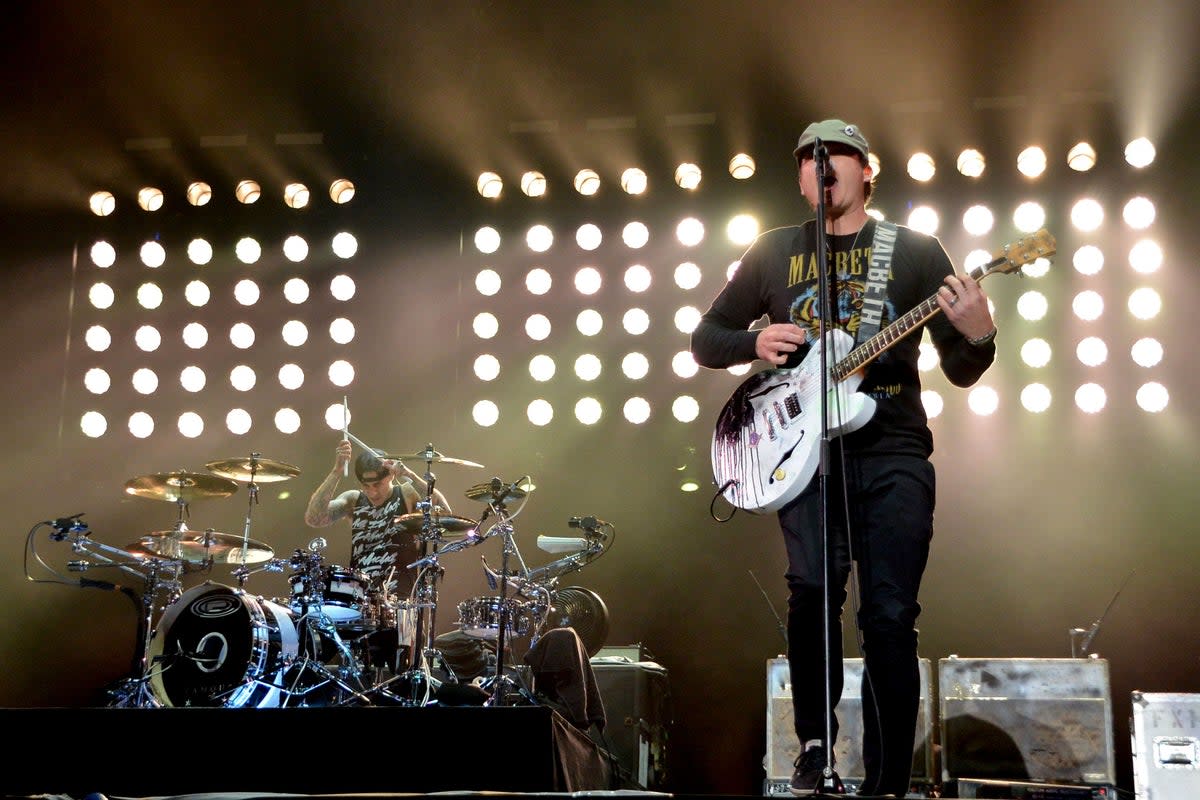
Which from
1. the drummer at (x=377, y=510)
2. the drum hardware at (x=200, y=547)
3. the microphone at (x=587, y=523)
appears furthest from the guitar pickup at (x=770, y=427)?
the drum hardware at (x=200, y=547)

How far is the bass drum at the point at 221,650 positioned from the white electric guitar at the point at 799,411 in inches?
105

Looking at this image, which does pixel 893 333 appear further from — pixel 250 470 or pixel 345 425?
pixel 250 470

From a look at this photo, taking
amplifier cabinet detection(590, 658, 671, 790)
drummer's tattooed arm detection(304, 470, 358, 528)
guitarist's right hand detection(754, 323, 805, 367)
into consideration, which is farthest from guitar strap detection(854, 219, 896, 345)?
drummer's tattooed arm detection(304, 470, 358, 528)

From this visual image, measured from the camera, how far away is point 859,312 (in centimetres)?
334

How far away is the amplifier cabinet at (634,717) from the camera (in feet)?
18.3

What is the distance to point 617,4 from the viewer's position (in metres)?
5.50

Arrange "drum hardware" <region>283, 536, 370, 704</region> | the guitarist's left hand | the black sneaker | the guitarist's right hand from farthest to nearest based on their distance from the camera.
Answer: "drum hardware" <region>283, 536, 370, 704</region>, the guitarist's right hand, the guitarist's left hand, the black sneaker

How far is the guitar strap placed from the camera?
3.28 meters

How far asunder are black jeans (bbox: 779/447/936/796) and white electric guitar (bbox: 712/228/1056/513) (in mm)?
84

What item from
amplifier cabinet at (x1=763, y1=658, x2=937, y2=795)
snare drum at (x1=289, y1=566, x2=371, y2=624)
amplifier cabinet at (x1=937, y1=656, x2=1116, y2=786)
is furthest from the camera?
snare drum at (x1=289, y1=566, x2=371, y2=624)

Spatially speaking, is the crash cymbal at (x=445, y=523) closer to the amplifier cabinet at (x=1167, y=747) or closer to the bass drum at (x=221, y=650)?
the bass drum at (x=221, y=650)

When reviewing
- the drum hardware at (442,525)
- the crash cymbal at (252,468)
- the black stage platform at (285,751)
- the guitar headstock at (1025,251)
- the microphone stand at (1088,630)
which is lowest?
the black stage platform at (285,751)

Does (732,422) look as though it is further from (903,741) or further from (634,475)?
(634,475)

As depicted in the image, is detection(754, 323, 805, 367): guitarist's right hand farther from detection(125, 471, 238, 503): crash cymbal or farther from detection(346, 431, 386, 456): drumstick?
detection(125, 471, 238, 503): crash cymbal
